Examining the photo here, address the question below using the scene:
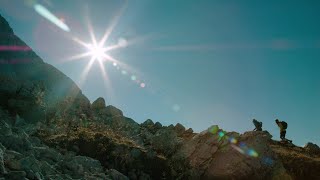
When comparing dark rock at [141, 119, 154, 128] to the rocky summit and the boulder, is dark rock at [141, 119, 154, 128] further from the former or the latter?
the boulder

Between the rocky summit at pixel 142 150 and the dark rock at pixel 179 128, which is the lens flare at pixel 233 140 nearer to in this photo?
the rocky summit at pixel 142 150

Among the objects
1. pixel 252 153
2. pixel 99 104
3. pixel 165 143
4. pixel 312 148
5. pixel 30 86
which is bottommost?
pixel 252 153

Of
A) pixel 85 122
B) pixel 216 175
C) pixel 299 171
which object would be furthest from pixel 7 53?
pixel 299 171

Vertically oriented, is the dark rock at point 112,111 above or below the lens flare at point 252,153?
above

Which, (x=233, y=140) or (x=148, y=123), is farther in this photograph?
(x=148, y=123)

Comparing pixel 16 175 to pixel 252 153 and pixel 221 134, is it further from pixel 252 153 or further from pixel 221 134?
pixel 221 134

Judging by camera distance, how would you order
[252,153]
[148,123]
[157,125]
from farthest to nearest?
[148,123] < [157,125] < [252,153]

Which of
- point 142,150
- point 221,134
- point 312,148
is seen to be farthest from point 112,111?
point 312,148

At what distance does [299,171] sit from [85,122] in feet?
77.1

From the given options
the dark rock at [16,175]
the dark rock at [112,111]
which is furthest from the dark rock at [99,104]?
the dark rock at [16,175]

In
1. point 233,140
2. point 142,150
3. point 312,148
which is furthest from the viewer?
point 312,148

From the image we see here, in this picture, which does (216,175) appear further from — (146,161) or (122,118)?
(122,118)

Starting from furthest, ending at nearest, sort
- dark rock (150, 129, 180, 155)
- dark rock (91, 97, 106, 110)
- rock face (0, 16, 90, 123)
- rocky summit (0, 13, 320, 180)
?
1. dark rock (91, 97, 106, 110)
2. rock face (0, 16, 90, 123)
3. dark rock (150, 129, 180, 155)
4. rocky summit (0, 13, 320, 180)

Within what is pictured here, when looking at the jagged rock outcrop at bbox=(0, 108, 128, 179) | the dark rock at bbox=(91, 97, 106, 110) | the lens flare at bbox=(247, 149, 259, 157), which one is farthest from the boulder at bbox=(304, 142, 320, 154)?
the dark rock at bbox=(91, 97, 106, 110)
